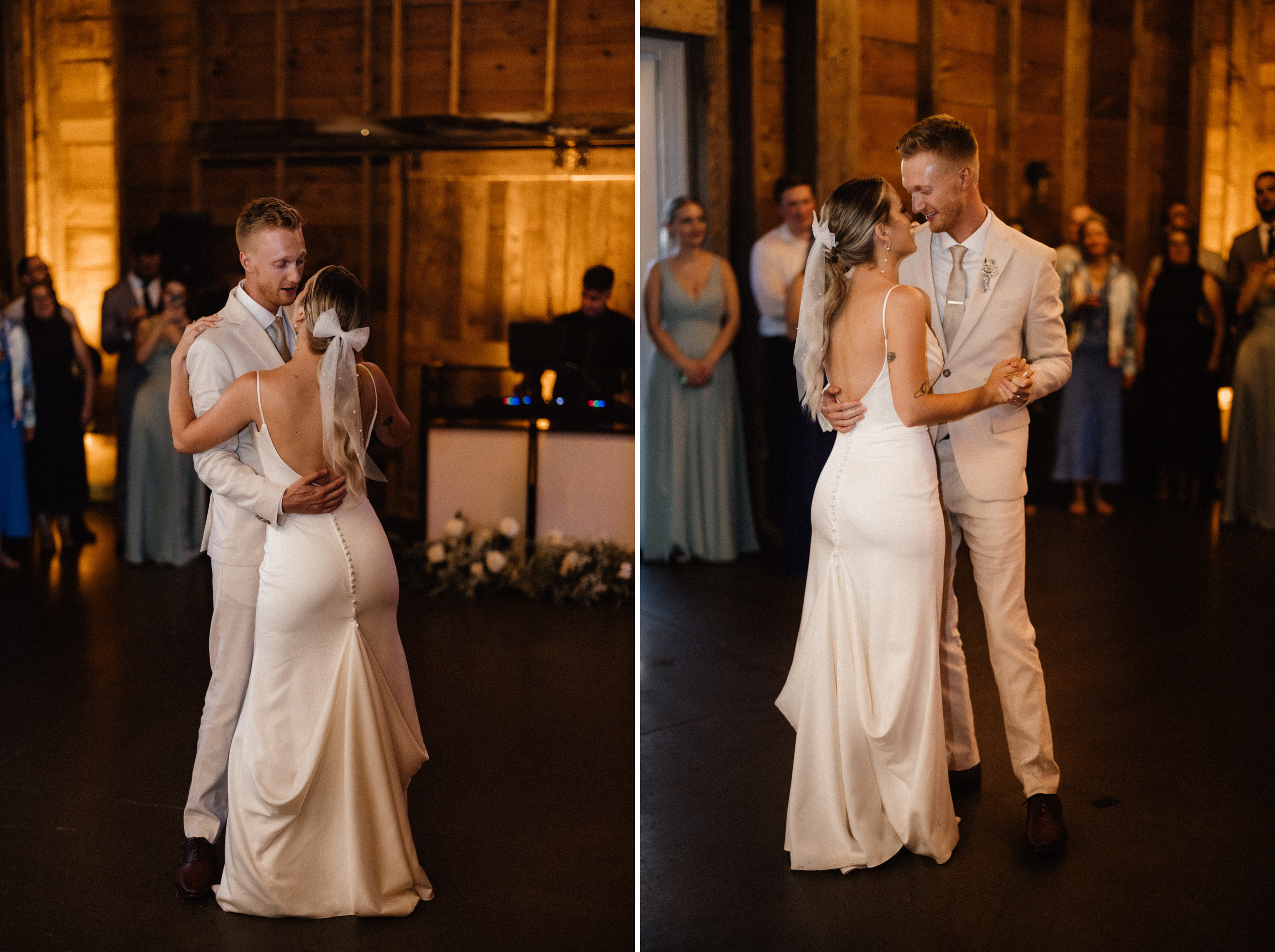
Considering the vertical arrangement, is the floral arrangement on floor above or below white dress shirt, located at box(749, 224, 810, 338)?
below

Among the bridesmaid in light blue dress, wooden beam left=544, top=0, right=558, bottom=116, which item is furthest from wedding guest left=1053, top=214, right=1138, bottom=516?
wooden beam left=544, top=0, right=558, bottom=116

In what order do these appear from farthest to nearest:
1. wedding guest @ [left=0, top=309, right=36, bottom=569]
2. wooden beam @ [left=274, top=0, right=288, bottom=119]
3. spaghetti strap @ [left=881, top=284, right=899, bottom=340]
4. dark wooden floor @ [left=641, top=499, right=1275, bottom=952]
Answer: wooden beam @ [left=274, top=0, right=288, bottom=119]
wedding guest @ [left=0, top=309, right=36, bottom=569]
spaghetti strap @ [left=881, top=284, right=899, bottom=340]
dark wooden floor @ [left=641, top=499, right=1275, bottom=952]

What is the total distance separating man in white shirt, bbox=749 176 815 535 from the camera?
16.2 feet

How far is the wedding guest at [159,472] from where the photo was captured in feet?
20.2

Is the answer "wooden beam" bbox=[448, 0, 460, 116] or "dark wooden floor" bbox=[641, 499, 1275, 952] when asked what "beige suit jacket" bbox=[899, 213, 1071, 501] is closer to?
"dark wooden floor" bbox=[641, 499, 1275, 952]

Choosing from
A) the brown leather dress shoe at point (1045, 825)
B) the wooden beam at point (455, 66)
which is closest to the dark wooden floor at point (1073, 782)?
the brown leather dress shoe at point (1045, 825)

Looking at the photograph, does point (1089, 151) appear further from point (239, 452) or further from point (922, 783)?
point (239, 452)

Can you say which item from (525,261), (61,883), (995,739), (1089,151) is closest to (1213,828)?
(995,739)

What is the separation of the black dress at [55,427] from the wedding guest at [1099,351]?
519cm

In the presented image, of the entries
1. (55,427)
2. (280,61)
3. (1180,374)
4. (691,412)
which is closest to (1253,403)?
(1180,374)

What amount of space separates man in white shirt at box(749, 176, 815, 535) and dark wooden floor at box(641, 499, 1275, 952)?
1500 millimetres

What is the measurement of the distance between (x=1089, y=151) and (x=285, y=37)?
518 cm

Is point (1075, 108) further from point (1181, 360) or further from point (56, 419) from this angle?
point (56, 419)

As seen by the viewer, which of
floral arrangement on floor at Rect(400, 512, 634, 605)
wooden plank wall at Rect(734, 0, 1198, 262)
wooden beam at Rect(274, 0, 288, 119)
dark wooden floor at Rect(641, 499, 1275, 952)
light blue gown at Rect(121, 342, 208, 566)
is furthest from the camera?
wooden beam at Rect(274, 0, 288, 119)
